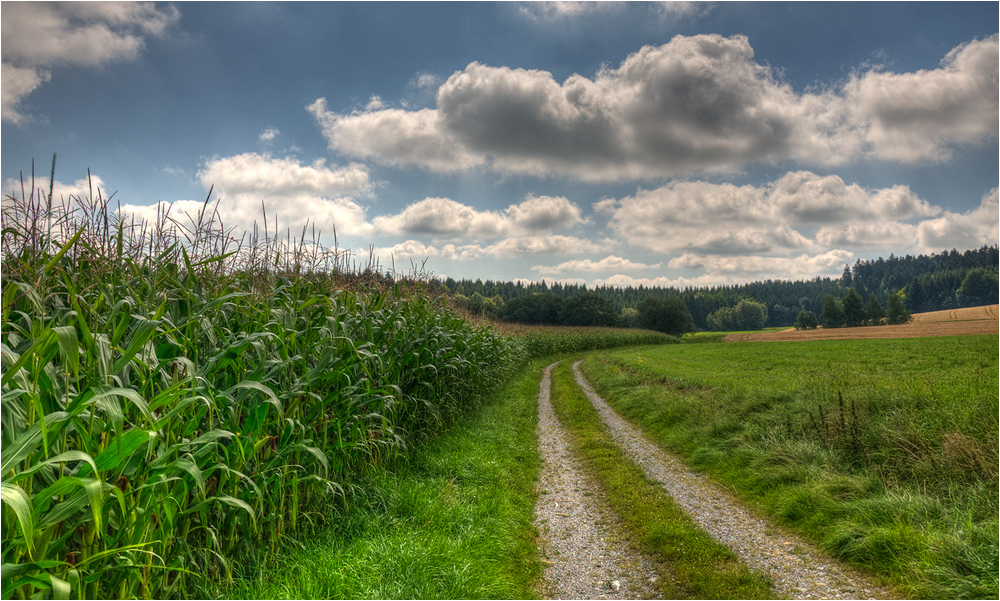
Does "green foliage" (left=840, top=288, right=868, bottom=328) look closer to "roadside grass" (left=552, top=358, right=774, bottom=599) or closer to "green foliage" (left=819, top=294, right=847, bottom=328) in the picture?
"green foliage" (left=819, top=294, right=847, bottom=328)

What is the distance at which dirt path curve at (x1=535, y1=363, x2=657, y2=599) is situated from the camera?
4.17 meters

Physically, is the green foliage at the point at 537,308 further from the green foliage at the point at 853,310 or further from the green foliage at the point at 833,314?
the green foliage at the point at 853,310

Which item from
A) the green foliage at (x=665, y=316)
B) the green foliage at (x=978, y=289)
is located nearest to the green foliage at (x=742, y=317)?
the green foliage at (x=665, y=316)

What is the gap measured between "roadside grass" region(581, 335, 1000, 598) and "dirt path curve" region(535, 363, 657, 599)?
2162mm

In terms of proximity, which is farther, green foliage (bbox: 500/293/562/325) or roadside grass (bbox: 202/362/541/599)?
green foliage (bbox: 500/293/562/325)

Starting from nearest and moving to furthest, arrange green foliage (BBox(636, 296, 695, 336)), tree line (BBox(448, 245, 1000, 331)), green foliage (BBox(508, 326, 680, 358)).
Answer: green foliage (BBox(508, 326, 680, 358))
tree line (BBox(448, 245, 1000, 331))
green foliage (BBox(636, 296, 695, 336))

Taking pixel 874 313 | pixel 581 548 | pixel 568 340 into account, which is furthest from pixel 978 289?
pixel 581 548

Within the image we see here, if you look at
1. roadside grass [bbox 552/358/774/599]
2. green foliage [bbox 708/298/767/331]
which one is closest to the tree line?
green foliage [bbox 708/298/767/331]

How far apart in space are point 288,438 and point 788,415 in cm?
861

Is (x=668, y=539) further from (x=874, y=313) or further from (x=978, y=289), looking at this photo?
(x=874, y=313)

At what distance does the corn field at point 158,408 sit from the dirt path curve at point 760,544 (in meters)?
4.31

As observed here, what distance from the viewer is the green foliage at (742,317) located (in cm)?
11606

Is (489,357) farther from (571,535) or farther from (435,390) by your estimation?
(571,535)

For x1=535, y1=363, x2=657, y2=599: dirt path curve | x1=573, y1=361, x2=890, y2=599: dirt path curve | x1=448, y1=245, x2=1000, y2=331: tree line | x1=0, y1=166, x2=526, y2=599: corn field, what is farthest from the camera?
x1=448, y1=245, x2=1000, y2=331: tree line
